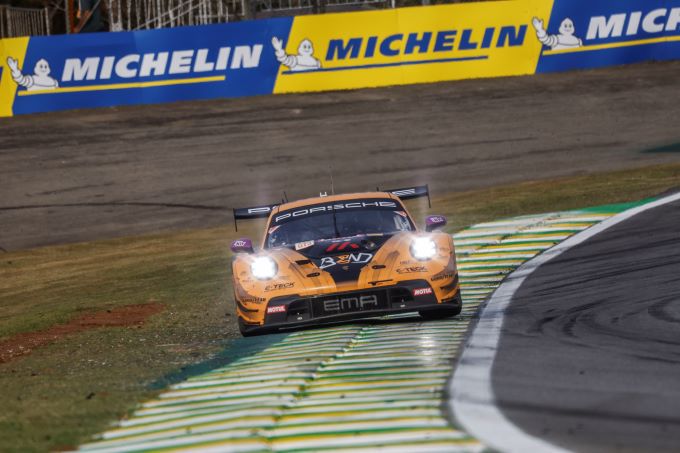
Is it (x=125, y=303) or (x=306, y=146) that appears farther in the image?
(x=306, y=146)

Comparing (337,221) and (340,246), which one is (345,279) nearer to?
(340,246)

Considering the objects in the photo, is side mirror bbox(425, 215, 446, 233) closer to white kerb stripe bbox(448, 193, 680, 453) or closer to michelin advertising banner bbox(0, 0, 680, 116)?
white kerb stripe bbox(448, 193, 680, 453)

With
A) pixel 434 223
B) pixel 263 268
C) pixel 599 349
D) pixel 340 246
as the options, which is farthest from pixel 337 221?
pixel 599 349

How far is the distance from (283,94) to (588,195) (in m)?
14.8

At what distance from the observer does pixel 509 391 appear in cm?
678

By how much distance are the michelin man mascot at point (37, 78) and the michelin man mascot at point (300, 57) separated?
→ 5725 mm

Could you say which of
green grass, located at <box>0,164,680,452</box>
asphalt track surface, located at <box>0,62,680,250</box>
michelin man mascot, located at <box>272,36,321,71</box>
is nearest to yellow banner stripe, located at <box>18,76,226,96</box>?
asphalt track surface, located at <box>0,62,680,250</box>

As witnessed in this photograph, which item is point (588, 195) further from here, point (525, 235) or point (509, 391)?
point (509, 391)

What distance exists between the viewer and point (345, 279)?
34.4ft

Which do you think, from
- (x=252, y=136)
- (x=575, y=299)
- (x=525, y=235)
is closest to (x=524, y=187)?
(x=525, y=235)

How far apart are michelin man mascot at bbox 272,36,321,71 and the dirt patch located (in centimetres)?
1919

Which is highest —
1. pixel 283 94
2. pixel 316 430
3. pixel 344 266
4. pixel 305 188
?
pixel 283 94

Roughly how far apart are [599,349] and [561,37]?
2592cm

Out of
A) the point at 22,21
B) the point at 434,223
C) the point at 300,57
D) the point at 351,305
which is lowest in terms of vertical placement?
the point at 351,305
